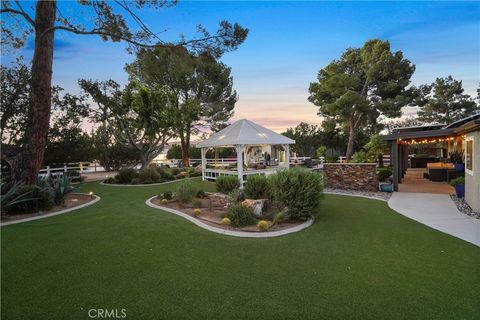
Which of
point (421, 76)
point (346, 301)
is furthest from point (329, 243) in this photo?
point (421, 76)

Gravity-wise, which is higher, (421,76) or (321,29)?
(421,76)

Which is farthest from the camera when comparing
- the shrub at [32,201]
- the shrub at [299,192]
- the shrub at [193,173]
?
the shrub at [193,173]

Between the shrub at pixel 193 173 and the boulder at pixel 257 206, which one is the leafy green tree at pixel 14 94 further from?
the boulder at pixel 257 206

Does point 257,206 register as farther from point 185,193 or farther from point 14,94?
point 14,94

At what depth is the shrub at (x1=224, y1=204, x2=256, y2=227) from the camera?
640 centimetres

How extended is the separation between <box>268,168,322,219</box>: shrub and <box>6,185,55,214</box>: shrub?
7.18 meters

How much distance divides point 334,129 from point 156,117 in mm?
20435

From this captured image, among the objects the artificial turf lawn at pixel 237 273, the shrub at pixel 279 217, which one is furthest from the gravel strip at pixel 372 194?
the shrub at pixel 279 217

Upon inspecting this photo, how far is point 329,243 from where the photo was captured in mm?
5152

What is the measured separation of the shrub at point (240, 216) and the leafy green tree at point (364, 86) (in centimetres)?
2169

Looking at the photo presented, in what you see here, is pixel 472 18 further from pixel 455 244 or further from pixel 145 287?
pixel 145 287

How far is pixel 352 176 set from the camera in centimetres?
1215

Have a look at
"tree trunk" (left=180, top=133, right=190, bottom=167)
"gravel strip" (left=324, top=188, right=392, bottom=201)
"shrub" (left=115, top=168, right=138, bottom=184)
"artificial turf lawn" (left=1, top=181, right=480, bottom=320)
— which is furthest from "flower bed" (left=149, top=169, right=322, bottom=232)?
"tree trunk" (left=180, top=133, right=190, bottom=167)

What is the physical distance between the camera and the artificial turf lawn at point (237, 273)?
9.89 ft
